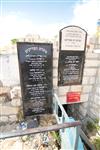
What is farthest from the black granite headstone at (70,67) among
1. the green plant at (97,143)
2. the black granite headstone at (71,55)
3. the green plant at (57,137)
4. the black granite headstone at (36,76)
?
the green plant at (97,143)

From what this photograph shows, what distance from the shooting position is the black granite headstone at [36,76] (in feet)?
8.25

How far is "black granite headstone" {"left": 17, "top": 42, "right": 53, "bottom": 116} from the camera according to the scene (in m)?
2.51

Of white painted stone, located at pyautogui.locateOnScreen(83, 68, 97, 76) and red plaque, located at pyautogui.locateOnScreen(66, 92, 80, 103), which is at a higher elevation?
white painted stone, located at pyautogui.locateOnScreen(83, 68, 97, 76)

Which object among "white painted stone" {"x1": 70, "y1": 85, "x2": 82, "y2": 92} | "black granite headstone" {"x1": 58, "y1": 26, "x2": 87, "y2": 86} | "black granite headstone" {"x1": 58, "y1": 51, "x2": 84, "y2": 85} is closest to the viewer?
"black granite headstone" {"x1": 58, "y1": 26, "x2": 87, "y2": 86}

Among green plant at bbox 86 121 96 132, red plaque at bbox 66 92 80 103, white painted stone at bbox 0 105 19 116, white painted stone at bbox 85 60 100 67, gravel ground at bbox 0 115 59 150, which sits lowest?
green plant at bbox 86 121 96 132

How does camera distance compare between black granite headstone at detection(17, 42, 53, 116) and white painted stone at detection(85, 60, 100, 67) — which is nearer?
black granite headstone at detection(17, 42, 53, 116)

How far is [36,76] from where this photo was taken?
8.78ft

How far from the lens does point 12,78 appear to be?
103 inches

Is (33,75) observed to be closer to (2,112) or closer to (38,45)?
(38,45)

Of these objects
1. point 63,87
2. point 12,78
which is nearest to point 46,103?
point 63,87

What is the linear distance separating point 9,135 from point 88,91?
2.47 m

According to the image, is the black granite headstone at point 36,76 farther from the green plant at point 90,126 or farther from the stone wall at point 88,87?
the green plant at point 90,126

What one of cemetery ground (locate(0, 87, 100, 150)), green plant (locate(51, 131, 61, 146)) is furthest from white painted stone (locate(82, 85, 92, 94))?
green plant (locate(51, 131, 61, 146))

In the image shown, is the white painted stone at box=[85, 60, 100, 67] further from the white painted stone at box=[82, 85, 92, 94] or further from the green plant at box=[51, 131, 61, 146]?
the green plant at box=[51, 131, 61, 146]
